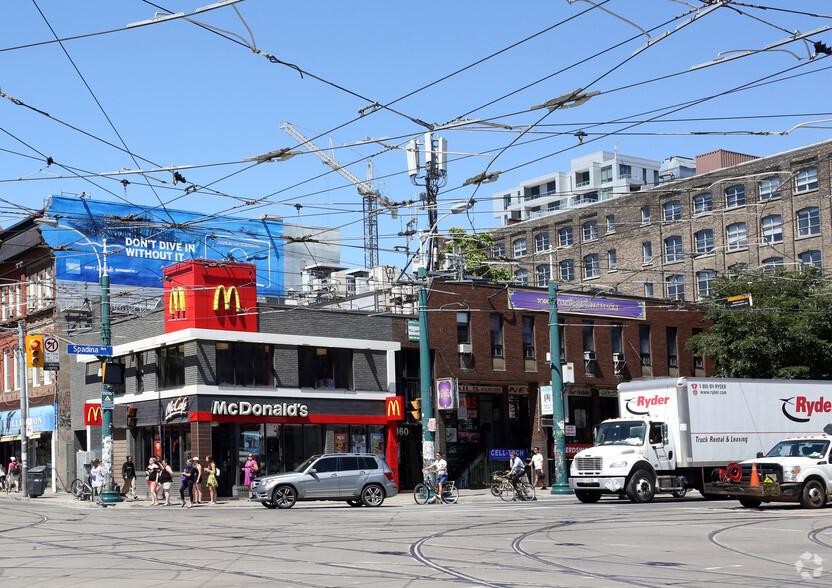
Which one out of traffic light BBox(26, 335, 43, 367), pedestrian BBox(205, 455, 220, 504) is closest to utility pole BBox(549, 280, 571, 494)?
pedestrian BBox(205, 455, 220, 504)

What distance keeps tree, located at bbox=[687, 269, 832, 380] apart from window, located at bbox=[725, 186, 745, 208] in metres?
20.0

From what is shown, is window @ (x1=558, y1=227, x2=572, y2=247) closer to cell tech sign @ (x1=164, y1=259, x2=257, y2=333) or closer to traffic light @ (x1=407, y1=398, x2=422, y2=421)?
traffic light @ (x1=407, y1=398, x2=422, y2=421)

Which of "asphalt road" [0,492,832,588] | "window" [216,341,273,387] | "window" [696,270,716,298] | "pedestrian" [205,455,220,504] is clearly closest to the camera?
"asphalt road" [0,492,832,588]

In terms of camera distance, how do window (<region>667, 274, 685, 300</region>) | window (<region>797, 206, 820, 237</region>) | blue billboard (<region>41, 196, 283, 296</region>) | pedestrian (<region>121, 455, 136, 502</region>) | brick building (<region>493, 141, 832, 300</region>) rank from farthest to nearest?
window (<region>667, 274, 685, 300</region>), window (<region>797, 206, 820, 237</region>), brick building (<region>493, 141, 832, 300</region>), blue billboard (<region>41, 196, 283, 296</region>), pedestrian (<region>121, 455, 136, 502</region>)

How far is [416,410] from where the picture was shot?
141 ft

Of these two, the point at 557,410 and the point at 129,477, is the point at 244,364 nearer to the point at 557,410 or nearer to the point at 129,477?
the point at 129,477

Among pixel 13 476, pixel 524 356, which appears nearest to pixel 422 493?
pixel 524 356

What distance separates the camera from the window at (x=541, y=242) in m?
81.8

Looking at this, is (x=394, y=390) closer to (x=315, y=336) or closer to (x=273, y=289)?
(x=315, y=336)

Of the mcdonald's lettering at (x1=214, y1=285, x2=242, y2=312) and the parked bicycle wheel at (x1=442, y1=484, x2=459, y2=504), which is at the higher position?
the mcdonald's lettering at (x1=214, y1=285, x2=242, y2=312)

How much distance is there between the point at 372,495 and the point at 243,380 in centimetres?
1000

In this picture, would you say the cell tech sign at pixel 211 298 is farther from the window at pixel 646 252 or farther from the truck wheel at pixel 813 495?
the window at pixel 646 252

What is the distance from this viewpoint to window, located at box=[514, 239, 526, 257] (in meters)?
83.8

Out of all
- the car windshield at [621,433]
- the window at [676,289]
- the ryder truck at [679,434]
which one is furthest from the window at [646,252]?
the car windshield at [621,433]
